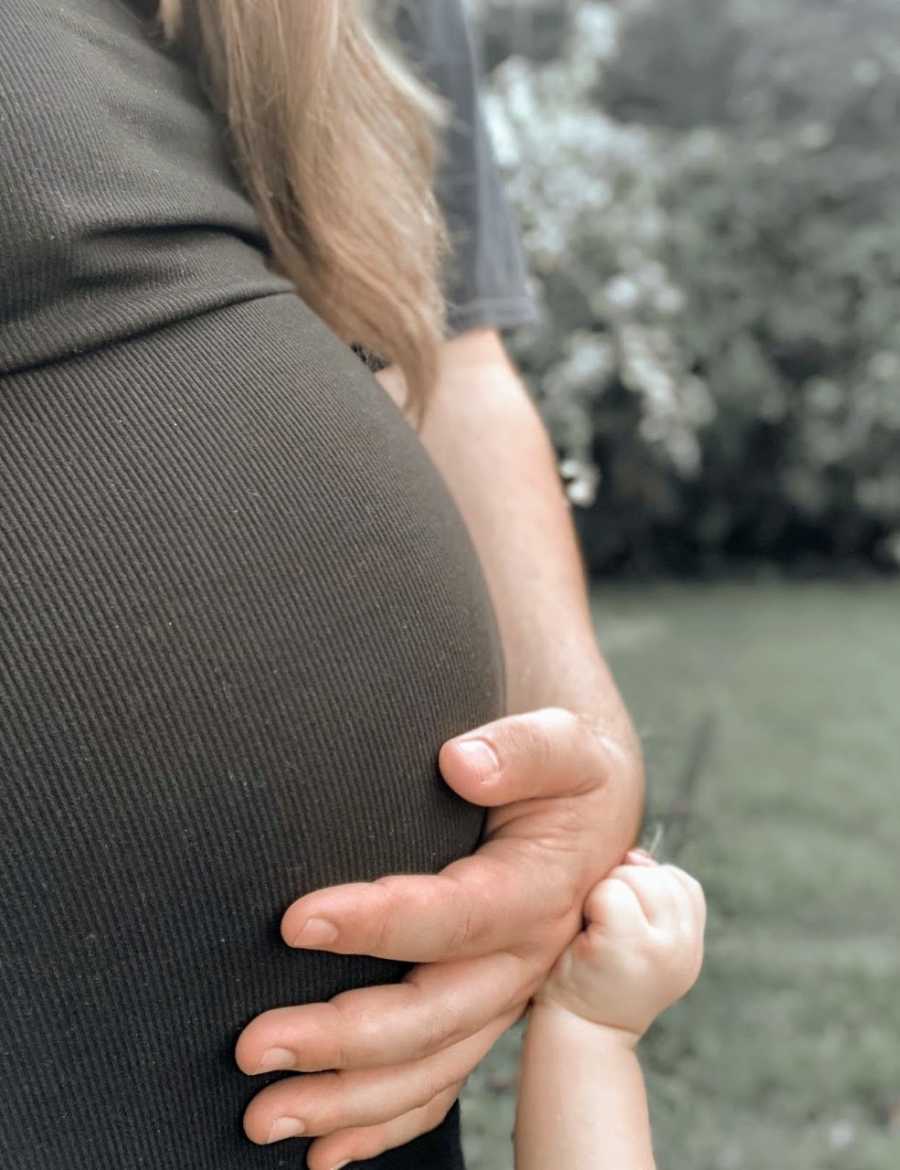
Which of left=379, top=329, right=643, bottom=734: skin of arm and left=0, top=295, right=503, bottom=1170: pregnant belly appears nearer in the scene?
left=0, top=295, right=503, bottom=1170: pregnant belly

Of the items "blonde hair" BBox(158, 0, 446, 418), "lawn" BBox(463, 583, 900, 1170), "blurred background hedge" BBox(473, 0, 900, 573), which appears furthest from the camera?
"blurred background hedge" BBox(473, 0, 900, 573)

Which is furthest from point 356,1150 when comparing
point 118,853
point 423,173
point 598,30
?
point 598,30

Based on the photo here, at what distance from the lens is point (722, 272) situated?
5324mm

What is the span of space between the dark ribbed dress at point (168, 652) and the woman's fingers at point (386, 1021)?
21mm

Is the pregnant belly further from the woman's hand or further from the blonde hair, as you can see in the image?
the blonde hair

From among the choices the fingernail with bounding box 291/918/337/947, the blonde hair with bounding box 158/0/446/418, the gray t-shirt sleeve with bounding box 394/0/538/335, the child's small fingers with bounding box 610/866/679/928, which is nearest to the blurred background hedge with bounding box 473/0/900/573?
the gray t-shirt sleeve with bounding box 394/0/538/335

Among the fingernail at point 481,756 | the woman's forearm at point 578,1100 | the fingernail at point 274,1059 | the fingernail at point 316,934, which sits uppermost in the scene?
the fingernail at point 481,756

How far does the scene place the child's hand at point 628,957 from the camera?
3.16ft

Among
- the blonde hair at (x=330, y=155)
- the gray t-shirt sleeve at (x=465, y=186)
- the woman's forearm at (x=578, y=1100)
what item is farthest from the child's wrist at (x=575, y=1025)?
the gray t-shirt sleeve at (x=465, y=186)

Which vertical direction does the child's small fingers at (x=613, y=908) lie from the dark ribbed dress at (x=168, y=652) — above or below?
below

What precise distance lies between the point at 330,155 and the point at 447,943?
26.8 inches

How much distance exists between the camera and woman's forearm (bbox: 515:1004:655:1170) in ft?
3.02

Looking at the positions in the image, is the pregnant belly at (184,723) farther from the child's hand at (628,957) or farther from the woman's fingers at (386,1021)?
the child's hand at (628,957)

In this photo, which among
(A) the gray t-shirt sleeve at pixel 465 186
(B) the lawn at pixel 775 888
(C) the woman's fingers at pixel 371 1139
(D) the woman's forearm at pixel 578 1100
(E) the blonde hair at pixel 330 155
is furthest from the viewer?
(B) the lawn at pixel 775 888
